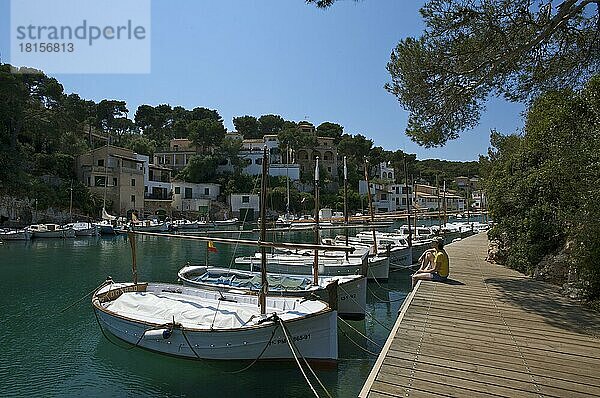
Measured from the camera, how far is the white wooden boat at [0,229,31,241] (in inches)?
1575

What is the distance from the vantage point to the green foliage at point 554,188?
24.0 ft

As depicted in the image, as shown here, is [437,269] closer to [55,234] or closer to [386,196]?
[55,234]

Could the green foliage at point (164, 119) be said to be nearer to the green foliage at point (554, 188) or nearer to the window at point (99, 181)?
the window at point (99, 181)

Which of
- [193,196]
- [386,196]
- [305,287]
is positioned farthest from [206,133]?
[305,287]

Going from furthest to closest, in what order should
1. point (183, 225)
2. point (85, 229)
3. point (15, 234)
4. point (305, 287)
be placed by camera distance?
1. point (183, 225)
2. point (85, 229)
3. point (15, 234)
4. point (305, 287)

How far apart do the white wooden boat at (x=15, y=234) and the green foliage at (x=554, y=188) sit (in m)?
41.9

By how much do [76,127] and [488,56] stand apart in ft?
202

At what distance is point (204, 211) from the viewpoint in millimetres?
65062

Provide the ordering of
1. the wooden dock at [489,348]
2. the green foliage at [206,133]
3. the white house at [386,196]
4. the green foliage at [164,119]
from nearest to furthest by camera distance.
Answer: the wooden dock at [489,348] < the green foliage at [206,133] < the white house at [386,196] < the green foliage at [164,119]

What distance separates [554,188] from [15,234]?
147 ft

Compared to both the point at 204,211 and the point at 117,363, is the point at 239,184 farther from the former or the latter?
the point at 117,363

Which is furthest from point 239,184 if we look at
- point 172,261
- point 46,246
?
point 172,261

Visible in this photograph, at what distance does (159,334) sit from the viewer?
9906 mm

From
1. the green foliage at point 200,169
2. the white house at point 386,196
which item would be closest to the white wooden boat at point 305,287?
the green foliage at point 200,169
